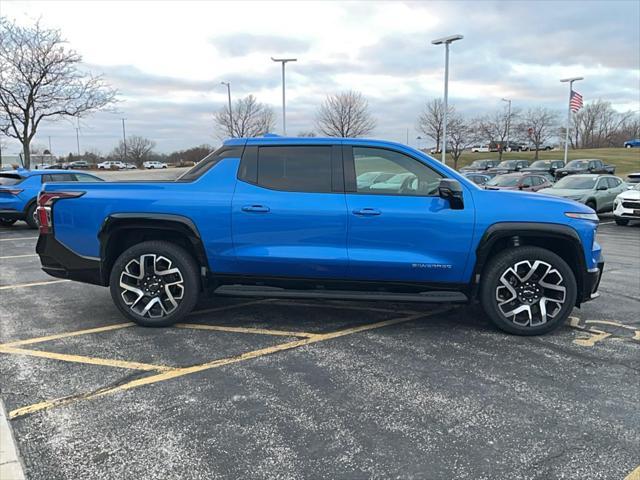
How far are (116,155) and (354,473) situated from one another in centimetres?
8589

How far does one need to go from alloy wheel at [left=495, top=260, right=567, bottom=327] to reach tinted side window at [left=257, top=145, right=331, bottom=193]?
1.85 metres

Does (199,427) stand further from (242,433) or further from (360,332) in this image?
(360,332)

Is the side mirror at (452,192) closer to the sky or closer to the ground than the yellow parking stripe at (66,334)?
closer to the sky

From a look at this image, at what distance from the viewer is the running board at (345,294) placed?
4.48 m

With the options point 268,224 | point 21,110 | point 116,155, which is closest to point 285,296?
point 268,224

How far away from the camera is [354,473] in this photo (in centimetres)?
254

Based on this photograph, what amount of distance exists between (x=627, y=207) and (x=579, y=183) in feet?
7.48

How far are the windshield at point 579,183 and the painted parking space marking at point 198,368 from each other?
1392cm

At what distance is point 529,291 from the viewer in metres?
4.57

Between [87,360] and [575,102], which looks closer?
[87,360]

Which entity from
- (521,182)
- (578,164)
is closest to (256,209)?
(521,182)

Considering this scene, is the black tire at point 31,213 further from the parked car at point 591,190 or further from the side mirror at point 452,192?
the parked car at point 591,190

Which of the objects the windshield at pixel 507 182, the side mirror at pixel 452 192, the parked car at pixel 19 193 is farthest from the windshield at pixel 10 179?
the windshield at pixel 507 182

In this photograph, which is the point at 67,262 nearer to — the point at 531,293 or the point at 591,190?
the point at 531,293
